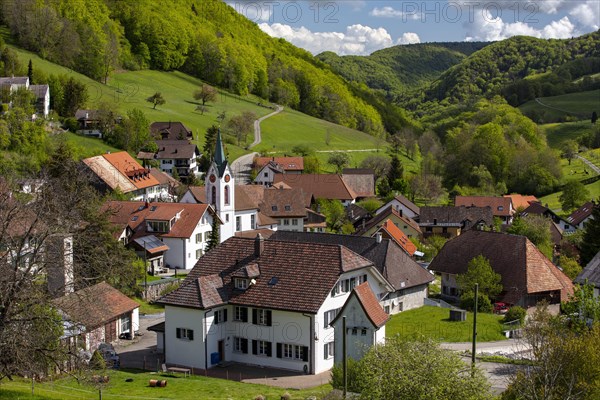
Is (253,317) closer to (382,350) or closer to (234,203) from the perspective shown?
(382,350)

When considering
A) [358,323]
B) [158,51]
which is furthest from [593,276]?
[158,51]

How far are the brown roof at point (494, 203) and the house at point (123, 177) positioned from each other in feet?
128

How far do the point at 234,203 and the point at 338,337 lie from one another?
4222 cm

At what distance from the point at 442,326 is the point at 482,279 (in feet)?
27.1

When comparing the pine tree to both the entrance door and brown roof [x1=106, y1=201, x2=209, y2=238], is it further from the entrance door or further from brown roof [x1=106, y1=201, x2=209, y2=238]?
the entrance door

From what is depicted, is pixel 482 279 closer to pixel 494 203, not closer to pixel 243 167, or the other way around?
pixel 494 203

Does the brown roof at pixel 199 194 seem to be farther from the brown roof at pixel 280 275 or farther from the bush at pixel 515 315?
the bush at pixel 515 315

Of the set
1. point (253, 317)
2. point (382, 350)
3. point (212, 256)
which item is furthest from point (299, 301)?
point (382, 350)

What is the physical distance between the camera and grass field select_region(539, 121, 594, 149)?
570 feet

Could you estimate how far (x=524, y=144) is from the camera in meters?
134

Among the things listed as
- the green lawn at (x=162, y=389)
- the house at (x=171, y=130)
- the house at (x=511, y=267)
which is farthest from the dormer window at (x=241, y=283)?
the house at (x=171, y=130)

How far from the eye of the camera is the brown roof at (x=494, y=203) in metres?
92.4

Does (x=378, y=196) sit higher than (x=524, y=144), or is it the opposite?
(x=524, y=144)

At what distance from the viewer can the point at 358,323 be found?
33969mm
